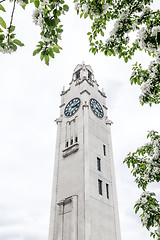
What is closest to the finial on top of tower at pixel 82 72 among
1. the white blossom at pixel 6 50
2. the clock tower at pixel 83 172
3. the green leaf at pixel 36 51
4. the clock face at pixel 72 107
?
the clock tower at pixel 83 172

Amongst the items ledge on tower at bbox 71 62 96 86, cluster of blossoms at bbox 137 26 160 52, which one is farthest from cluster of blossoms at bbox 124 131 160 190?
ledge on tower at bbox 71 62 96 86

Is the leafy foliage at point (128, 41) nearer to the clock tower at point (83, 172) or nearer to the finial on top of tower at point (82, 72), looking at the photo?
the clock tower at point (83, 172)

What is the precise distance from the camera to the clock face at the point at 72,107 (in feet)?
126

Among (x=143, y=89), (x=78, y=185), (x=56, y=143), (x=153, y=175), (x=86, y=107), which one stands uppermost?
(x=86, y=107)

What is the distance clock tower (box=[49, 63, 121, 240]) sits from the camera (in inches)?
1019

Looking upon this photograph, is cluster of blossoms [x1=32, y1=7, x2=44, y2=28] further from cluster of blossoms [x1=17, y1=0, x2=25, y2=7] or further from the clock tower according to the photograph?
the clock tower

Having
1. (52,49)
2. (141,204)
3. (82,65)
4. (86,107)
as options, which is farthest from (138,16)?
(82,65)

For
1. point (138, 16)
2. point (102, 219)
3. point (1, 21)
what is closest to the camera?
point (1, 21)

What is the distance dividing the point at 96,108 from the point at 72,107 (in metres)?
4.51

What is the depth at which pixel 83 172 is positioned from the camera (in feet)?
95.3

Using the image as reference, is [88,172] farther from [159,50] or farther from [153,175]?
[159,50]

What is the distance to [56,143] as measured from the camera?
36781mm

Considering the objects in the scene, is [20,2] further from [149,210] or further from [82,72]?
[82,72]

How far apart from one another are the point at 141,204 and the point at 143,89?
339cm
